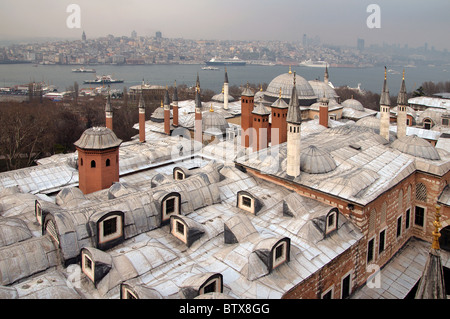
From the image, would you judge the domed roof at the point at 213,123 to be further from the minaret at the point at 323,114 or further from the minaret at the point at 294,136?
the minaret at the point at 294,136

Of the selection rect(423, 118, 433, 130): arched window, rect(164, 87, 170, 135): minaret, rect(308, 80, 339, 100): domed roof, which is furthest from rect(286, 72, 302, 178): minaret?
rect(423, 118, 433, 130): arched window

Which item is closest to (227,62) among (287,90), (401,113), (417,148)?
(287,90)

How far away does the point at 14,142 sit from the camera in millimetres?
28484

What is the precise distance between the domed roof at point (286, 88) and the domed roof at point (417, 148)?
10469 mm

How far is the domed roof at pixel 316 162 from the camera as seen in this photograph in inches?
521

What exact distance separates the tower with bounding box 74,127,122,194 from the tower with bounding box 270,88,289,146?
6902 mm

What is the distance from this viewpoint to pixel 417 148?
15.6 meters

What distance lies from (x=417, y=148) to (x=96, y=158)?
41.2ft

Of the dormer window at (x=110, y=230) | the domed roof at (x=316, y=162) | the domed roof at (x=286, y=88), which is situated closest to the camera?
the dormer window at (x=110, y=230)

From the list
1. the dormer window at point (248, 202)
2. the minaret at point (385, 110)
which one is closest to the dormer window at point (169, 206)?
the dormer window at point (248, 202)

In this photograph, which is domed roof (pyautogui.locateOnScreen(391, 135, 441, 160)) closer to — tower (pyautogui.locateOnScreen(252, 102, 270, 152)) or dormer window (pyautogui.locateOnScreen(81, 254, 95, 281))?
tower (pyautogui.locateOnScreen(252, 102, 270, 152))

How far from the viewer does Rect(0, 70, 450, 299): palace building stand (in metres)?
8.84

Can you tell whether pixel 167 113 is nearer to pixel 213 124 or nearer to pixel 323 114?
pixel 213 124
